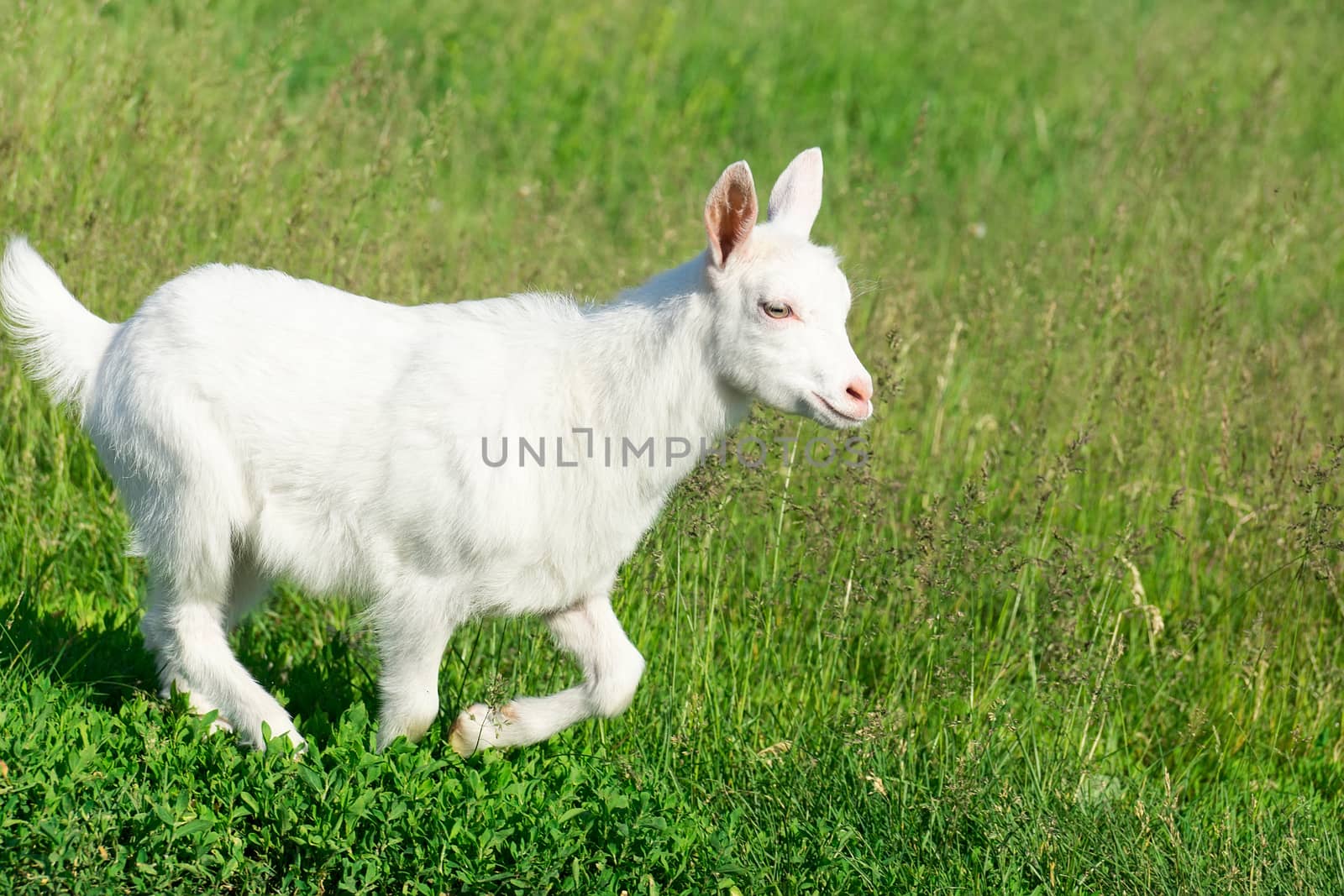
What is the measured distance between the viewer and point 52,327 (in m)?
4.16

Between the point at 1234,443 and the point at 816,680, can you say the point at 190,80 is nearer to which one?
the point at 816,680

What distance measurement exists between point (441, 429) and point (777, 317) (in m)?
0.97

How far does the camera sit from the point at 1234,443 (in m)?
6.23

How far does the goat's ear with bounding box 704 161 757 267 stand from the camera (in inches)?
148

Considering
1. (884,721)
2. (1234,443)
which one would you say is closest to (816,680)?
(884,721)

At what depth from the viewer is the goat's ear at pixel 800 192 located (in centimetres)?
417

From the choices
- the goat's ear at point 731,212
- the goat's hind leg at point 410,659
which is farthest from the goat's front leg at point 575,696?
the goat's ear at point 731,212

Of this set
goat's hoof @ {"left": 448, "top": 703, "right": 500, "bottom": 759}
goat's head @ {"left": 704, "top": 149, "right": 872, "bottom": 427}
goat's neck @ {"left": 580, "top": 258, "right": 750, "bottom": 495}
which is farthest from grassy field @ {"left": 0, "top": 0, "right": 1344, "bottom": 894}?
goat's head @ {"left": 704, "top": 149, "right": 872, "bottom": 427}

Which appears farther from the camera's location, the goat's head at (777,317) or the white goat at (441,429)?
the white goat at (441,429)

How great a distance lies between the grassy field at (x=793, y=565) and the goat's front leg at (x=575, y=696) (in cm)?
9

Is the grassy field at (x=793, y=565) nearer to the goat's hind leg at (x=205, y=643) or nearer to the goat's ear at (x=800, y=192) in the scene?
the goat's hind leg at (x=205, y=643)

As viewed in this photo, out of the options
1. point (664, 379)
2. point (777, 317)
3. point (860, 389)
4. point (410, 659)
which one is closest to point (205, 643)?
point (410, 659)

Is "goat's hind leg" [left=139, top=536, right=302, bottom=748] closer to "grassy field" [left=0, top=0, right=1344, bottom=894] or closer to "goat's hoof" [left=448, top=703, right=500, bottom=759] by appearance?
"grassy field" [left=0, top=0, right=1344, bottom=894]

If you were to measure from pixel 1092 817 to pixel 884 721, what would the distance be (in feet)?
2.13
